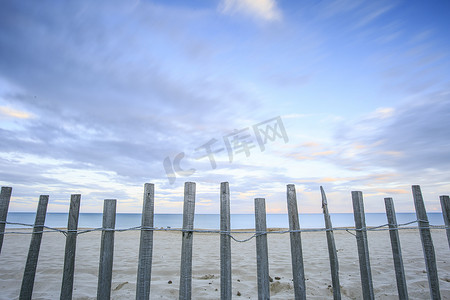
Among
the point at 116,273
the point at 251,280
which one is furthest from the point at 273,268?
the point at 116,273

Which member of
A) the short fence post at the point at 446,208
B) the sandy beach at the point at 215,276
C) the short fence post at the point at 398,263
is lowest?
the sandy beach at the point at 215,276

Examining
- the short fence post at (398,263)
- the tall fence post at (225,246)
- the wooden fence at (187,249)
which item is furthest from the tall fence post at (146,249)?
the short fence post at (398,263)

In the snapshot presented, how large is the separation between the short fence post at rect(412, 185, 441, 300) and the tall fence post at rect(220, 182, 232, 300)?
10.2 ft

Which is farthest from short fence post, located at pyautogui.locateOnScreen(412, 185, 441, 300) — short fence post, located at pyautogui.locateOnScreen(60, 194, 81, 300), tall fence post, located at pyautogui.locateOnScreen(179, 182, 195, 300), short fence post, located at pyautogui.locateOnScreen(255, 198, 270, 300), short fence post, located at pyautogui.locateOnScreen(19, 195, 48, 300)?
short fence post, located at pyautogui.locateOnScreen(19, 195, 48, 300)

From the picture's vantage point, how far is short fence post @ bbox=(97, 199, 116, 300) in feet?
11.0

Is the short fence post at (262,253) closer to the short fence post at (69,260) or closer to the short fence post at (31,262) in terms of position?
the short fence post at (69,260)

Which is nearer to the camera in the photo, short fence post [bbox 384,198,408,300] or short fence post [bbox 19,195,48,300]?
short fence post [bbox 19,195,48,300]

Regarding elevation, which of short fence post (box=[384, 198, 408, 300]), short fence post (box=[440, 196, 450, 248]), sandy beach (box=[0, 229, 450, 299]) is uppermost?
short fence post (box=[440, 196, 450, 248])

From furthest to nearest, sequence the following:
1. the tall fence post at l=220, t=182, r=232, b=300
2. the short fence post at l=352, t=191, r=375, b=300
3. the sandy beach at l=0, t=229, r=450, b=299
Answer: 1. the sandy beach at l=0, t=229, r=450, b=299
2. the short fence post at l=352, t=191, r=375, b=300
3. the tall fence post at l=220, t=182, r=232, b=300

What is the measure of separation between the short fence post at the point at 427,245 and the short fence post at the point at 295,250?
2.07 m

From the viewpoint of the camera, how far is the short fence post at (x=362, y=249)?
373 cm

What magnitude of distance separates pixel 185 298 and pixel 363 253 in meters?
2.69

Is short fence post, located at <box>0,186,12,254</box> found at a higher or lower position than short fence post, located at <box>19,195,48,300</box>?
higher

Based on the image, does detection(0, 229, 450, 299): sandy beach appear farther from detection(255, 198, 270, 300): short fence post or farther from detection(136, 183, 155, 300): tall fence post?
detection(136, 183, 155, 300): tall fence post
